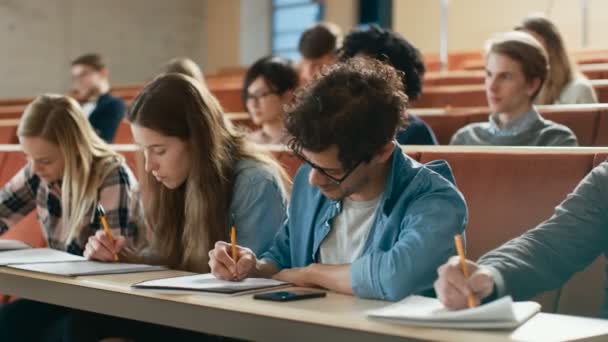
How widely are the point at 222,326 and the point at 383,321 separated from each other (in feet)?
1.05

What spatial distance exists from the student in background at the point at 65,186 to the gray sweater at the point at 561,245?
1.32 m

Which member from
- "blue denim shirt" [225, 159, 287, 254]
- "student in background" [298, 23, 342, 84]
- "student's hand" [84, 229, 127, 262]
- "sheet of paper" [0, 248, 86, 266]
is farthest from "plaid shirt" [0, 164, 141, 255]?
"student in background" [298, 23, 342, 84]

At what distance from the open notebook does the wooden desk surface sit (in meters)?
0.03

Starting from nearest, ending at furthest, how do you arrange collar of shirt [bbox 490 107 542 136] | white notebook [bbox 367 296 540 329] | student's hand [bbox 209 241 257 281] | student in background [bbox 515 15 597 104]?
1. white notebook [bbox 367 296 540 329]
2. student's hand [bbox 209 241 257 281]
3. collar of shirt [bbox 490 107 542 136]
4. student in background [bbox 515 15 597 104]

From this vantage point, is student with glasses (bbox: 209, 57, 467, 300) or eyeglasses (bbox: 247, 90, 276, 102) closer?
student with glasses (bbox: 209, 57, 467, 300)

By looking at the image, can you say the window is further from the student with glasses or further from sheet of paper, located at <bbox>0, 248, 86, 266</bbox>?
the student with glasses

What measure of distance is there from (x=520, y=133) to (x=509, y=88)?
0.65 feet

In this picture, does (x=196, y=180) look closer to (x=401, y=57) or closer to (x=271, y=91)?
(x=401, y=57)

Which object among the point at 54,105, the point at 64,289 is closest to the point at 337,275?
the point at 64,289

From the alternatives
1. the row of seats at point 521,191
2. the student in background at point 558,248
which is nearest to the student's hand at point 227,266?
the student in background at point 558,248

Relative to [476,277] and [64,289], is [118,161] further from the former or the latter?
[476,277]

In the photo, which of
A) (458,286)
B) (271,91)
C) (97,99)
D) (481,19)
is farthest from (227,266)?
(481,19)

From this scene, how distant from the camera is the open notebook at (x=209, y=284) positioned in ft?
6.14

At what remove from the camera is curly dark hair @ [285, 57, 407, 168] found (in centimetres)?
195
